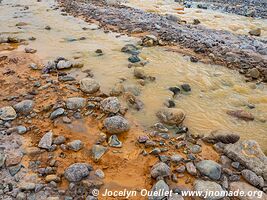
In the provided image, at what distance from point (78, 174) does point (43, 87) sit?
2691mm

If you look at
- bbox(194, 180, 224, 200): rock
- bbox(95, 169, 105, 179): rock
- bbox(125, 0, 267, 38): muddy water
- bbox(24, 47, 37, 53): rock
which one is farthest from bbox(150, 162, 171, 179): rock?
bbox(125, 0, 267, 38): muddy water

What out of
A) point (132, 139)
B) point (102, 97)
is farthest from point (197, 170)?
point (102, 97)

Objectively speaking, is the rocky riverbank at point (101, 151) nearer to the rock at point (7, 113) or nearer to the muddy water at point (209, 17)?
the rock at point (7, 113)

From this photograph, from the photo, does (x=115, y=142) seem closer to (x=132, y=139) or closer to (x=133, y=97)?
(x=132, y=139)

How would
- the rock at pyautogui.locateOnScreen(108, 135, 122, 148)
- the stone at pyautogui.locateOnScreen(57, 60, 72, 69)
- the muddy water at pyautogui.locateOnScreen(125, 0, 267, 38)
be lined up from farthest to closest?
1. the muddy water at pyautogui.locateOnScreen(125, 0, 267, 38)
2. the stone at pyautogui.locateOnScreen(57, 60, 72, 69)
3. the rock at pyautogui.locateOnScreen(108, 135, 122, 148)

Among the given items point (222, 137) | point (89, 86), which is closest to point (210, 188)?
point (222, 137)

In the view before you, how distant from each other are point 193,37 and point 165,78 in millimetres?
3575

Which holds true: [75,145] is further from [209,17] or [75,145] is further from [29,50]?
[209,17]

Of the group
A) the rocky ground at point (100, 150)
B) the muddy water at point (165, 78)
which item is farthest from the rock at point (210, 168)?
the muddy water at point (165, 78)

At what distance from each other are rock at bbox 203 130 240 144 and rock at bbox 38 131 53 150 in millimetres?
2522

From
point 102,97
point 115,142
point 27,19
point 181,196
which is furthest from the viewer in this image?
point 27,19

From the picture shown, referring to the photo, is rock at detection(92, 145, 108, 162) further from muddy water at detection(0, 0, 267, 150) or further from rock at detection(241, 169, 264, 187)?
rock at detection(241, 169, 264, 187)

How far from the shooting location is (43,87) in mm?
6031

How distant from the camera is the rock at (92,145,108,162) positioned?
14.2 ft
